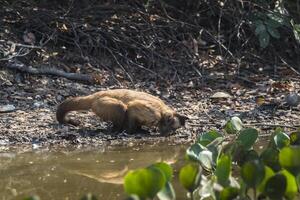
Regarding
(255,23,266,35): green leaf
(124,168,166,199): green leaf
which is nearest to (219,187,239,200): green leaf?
(124,168,166,199): green leaf

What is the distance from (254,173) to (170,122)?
3370 mm

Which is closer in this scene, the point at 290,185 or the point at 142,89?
the point at 290,185

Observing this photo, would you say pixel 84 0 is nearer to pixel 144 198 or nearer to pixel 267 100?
pixel 267 100

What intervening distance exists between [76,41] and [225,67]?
1.91m

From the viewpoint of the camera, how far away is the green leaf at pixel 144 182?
2842 mm

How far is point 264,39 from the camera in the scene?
8922 millimetres

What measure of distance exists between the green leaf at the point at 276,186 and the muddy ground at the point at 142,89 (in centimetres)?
307

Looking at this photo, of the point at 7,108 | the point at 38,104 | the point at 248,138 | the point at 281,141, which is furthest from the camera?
the point at 38,104

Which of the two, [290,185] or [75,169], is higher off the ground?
[290,185]

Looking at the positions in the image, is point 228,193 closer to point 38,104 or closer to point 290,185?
point 290,185

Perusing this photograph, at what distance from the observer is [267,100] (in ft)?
26.3

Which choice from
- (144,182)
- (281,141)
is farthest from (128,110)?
(144,182)

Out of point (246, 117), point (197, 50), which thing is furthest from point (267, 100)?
point (197, 50)

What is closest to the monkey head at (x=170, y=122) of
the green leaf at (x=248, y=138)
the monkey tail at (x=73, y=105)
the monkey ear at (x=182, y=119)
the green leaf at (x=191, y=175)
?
the monkey ear at (x=182, y=119)
